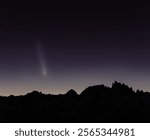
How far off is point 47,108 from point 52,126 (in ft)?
156

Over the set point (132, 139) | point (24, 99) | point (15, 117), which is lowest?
point (132, 139)

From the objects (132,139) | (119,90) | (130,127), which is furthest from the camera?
(119,90)

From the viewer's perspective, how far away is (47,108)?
6069cm

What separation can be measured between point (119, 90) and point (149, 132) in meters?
51.6

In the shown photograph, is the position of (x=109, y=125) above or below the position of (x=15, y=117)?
below

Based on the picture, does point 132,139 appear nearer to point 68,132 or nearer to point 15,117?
point 68,132

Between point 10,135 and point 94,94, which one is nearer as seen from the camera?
point 10,135

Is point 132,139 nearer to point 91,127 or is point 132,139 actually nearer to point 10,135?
point 91,127

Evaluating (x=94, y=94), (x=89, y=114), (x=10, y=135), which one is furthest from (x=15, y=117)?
(x=10, y=135)

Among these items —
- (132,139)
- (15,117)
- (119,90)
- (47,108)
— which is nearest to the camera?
(132,139)

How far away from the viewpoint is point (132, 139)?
43.1ft

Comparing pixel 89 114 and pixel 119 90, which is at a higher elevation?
pixel 119 90

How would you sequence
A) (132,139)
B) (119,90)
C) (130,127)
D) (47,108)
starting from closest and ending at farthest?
(132,139), (130,127), (47,108), (119,90)

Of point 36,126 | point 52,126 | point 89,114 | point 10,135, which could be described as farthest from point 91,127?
point 89,114
